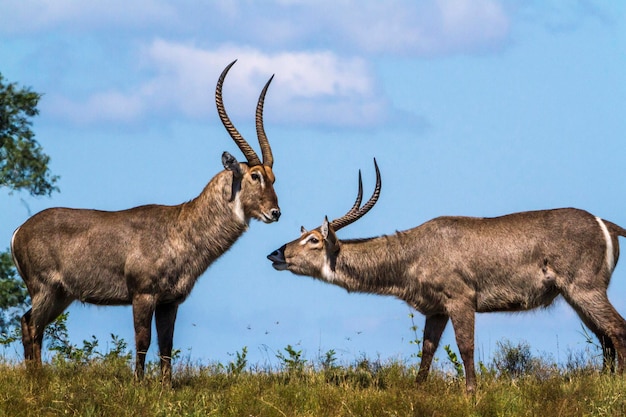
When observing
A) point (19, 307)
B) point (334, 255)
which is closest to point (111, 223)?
point (334, 255)

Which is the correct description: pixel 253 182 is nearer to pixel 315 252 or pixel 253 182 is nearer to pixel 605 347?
pixel 315 252

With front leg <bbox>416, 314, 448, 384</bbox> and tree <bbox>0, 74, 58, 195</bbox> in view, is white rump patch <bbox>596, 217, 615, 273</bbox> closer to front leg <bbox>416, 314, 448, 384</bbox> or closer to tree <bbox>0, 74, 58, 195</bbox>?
front leg <bbox>416, 314, 448, 384</bbox>

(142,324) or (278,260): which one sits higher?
(278,260)

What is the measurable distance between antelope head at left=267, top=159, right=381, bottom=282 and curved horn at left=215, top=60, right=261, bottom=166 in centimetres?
115

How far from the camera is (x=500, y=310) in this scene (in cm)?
1215

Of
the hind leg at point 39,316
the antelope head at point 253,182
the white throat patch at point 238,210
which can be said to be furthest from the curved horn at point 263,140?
the hind leg at point 39,316

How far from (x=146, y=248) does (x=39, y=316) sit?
1.87 metres

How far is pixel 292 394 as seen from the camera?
10.7 metres

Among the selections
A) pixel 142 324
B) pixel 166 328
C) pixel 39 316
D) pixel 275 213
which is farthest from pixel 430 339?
pixel 39 316

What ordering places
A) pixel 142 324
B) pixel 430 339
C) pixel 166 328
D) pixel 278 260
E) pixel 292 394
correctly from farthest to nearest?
1. pixel 278 260
2. pixel 430 339
3. pixel 166 328
4. pixel 142 324
5. pixel 292 394

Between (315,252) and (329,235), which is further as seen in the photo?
(315,252)

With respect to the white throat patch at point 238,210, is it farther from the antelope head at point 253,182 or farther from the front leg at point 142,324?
the front leg at point 142,324

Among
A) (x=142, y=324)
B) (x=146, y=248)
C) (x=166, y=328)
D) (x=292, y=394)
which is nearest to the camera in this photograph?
(x=292, y=394)

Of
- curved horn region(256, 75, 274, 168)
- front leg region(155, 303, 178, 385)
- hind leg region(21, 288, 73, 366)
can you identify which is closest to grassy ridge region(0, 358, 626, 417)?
front leg region(155, 303, 178, 385)
